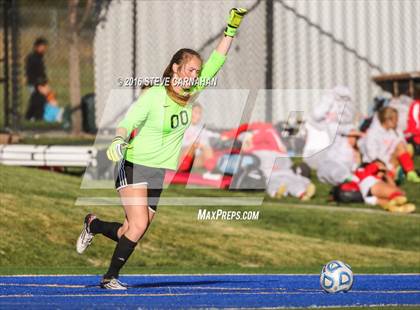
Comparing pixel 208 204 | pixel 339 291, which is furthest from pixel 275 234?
pixel 339 291

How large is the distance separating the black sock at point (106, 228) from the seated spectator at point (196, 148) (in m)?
8.50

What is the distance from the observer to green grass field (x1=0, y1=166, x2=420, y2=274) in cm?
1573

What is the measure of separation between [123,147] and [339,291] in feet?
7.85

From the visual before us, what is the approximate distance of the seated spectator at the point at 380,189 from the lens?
1931 centimetres

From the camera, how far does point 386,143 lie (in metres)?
20.7

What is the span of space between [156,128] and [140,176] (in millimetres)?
436

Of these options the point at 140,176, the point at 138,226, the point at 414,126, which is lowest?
the point at 414,126

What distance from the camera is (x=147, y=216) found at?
11234 mm

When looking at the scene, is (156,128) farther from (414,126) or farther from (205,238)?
(414,126)

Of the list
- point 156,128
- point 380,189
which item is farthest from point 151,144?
point 380,189

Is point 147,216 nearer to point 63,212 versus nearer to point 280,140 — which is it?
point 63,212

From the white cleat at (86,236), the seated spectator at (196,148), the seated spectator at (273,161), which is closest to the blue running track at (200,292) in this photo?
the white cleat at (86,236)

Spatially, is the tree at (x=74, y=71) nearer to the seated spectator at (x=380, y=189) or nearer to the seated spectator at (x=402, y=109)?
the seated spectator at (x=402, y=109)

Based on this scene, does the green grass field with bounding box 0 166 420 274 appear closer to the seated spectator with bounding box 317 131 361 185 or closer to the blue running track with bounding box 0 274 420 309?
the seated spectator with bounding box 317 131 361 185
